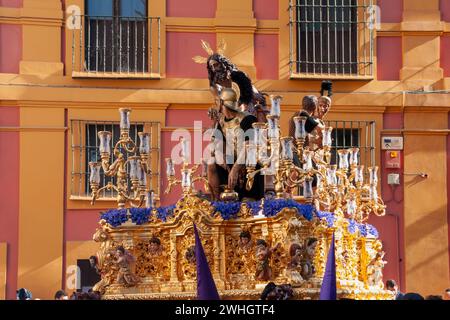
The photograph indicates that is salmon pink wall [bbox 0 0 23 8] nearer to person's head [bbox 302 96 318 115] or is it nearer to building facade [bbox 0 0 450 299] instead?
building facade [bbox 0 0 450 299]

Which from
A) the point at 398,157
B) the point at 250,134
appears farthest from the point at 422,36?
the point at 250,134

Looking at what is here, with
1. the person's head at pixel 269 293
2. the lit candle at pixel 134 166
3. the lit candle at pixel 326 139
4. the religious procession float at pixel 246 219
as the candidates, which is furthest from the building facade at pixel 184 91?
the person's head at pixel 269 293

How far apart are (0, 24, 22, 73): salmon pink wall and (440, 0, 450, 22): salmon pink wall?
24.3 ft

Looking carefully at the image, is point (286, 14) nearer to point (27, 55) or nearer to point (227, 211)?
point (27, 55)

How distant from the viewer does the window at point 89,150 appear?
82.0 ft

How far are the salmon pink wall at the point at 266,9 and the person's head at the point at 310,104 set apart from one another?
6500 millimetres

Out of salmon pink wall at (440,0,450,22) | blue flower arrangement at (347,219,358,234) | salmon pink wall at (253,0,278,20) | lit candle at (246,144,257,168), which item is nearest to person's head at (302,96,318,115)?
blue flower arrangement at (347,219,358,234)

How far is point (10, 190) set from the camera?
25.0 m

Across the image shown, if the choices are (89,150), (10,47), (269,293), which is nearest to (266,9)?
(89,150)

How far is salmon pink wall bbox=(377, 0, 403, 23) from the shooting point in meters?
26.1

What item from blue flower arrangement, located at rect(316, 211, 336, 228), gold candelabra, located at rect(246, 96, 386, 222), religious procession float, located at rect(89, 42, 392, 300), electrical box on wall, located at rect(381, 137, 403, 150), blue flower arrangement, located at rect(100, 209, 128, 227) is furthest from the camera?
electrical box on wall, located at rect(381, 137, 403, 150)

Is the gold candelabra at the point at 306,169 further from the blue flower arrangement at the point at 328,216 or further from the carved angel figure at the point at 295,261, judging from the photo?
the carved angel figure at the point at 295,261

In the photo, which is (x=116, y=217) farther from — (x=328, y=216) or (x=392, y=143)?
(x=392, y=143)

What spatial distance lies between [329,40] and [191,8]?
8.18 ft
